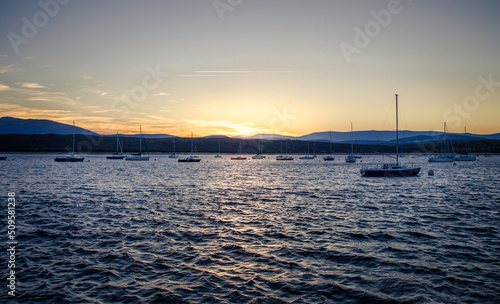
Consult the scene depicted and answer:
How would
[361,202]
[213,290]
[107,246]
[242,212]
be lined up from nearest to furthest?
[213,290] → [107,246] → [242,212] → [361,202]

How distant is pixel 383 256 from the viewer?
43.2ft

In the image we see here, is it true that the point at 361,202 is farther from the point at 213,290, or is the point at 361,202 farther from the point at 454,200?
the point at 213,290

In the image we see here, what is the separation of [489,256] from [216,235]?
12.9 metres

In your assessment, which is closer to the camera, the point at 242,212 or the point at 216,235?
the point at 216,235

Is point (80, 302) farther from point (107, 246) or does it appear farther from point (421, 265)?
point (421, 265)

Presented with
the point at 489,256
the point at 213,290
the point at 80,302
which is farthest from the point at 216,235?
the point at 489,256

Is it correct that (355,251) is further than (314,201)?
No

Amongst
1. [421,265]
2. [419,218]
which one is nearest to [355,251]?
[421,265]

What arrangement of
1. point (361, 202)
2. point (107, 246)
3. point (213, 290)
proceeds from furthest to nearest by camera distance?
1. point (361, 202)
2. point (107, 246)
3. point (213, 290)

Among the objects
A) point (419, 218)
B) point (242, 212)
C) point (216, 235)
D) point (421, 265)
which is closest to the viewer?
point (421, 265)

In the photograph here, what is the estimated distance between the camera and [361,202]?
2822 centimetres

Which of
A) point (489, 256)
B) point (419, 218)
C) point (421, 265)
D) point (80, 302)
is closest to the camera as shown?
point (80, 302)

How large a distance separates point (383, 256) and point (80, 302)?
11.8m

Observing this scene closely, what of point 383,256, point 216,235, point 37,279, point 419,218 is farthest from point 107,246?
point 419,218
